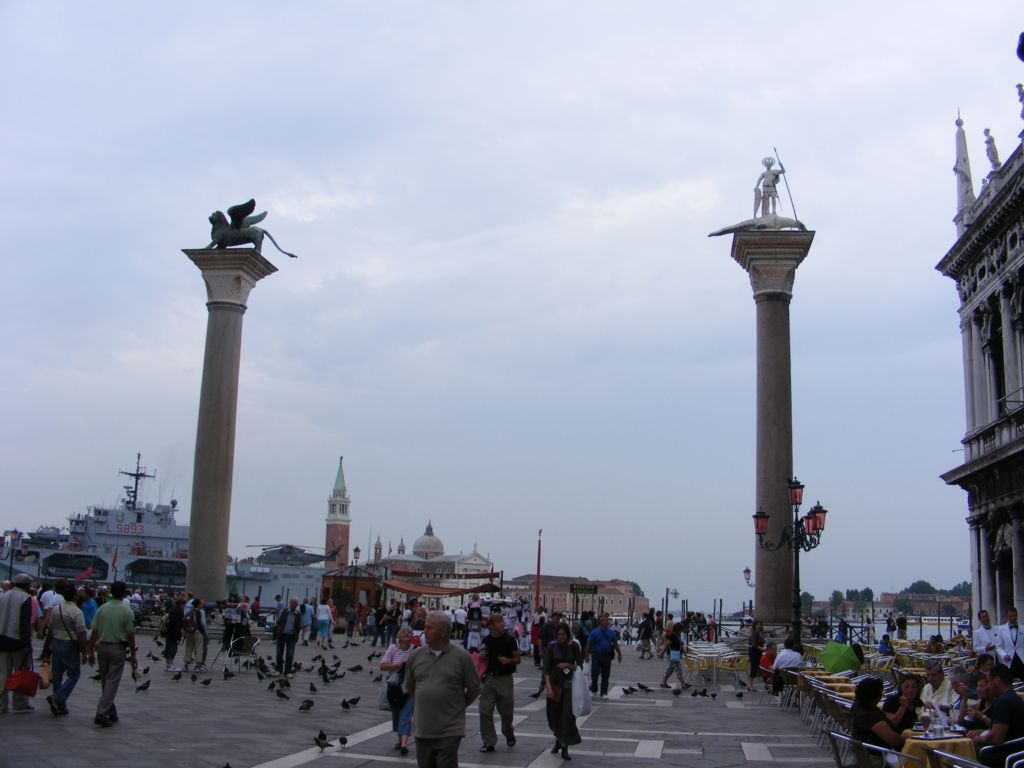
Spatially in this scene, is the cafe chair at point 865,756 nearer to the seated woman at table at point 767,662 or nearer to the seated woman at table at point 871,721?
the seated woman at table at point 871,721

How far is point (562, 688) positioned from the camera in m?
10.5

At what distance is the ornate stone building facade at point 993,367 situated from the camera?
1058 inches

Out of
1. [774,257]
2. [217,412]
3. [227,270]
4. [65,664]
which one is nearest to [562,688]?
[65,664]

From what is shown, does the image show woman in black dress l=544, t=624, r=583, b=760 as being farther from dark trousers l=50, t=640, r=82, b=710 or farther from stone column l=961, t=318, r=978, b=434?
stone column l=961, t=318, r=978, b=434

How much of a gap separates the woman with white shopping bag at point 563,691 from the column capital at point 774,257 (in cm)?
1695

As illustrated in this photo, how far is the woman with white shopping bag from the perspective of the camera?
403 inches

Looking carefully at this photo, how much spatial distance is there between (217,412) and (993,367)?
22.0m

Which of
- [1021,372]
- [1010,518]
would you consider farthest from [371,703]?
[1021,372]

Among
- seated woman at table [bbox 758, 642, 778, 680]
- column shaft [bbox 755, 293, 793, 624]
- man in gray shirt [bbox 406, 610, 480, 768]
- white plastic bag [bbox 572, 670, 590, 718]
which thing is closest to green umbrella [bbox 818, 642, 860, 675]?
white plastic bag [bbox 572, 670, 590, 718]

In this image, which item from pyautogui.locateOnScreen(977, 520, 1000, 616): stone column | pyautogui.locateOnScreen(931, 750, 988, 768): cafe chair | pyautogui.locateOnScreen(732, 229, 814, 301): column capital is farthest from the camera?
pyautogui.locateOnScreen(977, 520, 1000, 616): stone column

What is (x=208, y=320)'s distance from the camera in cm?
2959

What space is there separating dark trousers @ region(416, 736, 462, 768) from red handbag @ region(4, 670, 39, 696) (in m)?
6.02

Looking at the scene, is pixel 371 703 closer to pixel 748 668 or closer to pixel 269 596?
pixel 748 668

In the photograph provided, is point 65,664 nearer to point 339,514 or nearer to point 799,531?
point 799,531
